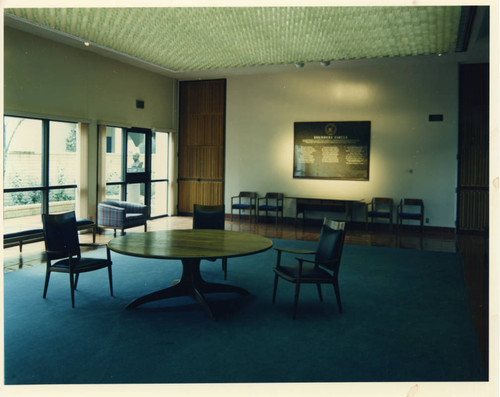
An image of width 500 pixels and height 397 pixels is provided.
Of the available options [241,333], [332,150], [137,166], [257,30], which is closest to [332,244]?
[241,333]

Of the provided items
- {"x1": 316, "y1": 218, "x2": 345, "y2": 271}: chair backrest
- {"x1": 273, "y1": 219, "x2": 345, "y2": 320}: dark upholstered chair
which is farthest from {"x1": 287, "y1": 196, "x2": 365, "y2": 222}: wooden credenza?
{"x1": 273, "y1": 219, "x2": 345, "y2": 320}: dark upholstered chair

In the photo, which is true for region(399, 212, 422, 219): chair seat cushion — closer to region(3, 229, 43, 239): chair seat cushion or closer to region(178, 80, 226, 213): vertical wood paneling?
region(178, 80, 226, 213): vertical wood paneling

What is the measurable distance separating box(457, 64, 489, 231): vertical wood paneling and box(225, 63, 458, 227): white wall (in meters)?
0.16

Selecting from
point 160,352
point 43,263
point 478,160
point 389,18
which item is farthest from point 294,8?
point 478,160

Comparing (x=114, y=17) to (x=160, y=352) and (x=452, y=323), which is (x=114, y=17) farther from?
(x=452, y=323)

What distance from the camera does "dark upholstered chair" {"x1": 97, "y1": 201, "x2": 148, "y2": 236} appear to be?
326 inches

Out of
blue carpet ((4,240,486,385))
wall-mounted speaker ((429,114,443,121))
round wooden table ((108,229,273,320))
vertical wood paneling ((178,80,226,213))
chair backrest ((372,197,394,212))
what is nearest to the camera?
blue carpet ((4,240,486,385))

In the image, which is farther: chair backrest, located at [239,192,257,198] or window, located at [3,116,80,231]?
chair backrest, located at [239,192,257,198]

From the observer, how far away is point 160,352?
341 centimetres

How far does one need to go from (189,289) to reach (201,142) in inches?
302

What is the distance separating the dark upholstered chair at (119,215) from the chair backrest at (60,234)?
3.32 metres

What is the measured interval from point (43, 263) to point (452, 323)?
521cm

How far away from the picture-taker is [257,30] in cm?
537

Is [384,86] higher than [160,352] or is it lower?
higher
